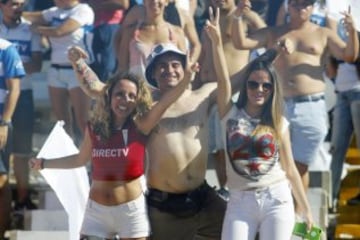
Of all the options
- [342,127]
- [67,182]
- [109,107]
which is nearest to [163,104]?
[109,107]

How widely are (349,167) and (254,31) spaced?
5.11 feet

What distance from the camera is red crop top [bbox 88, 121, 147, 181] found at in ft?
31.6

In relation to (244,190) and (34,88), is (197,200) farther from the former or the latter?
(34,88)

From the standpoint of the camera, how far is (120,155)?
9.69 metres

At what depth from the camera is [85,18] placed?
11227mm

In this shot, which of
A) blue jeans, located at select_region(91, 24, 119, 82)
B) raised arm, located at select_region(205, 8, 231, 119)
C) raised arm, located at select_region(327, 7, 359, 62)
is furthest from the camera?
blue jeans, located at select_region(91, 24, 119, 82)

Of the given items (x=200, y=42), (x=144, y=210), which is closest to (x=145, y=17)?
(x=200, y=42)

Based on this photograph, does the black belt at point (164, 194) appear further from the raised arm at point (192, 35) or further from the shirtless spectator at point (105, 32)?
the shirtless spectator at point (105, 32)

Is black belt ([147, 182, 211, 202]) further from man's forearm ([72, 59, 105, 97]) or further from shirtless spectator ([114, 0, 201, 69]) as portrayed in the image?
shirtless spectator ([114, 0, 201, 69])

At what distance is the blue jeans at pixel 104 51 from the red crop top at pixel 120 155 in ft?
4.81

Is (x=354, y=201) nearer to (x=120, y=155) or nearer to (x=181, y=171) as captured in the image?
(x=181, y=171)

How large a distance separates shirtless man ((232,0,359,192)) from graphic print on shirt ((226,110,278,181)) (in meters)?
1.07

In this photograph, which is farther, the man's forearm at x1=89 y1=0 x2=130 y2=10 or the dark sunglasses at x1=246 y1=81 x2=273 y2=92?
the man's forearm at x1=89 y1=0 x2=130 y2=10

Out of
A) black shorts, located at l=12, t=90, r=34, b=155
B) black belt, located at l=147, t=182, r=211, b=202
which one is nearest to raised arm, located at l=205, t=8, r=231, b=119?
black belt, located at l=147, t=182, r=211, b=202
